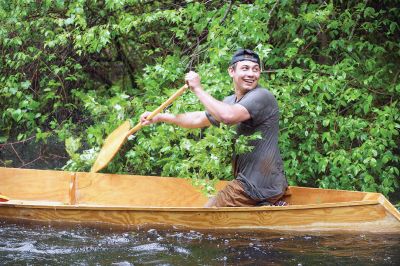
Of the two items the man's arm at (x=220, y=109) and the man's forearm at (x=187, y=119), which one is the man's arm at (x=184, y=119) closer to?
the man's forearm at (x=187, y=119)

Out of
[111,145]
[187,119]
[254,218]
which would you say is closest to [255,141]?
[254,218]

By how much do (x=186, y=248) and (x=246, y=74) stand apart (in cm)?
148

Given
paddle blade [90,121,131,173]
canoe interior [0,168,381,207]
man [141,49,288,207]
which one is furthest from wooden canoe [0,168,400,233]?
man [141,49,288,207]

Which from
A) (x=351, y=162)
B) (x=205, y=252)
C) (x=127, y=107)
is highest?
(x=127, y=107)

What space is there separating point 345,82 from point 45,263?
3581mm

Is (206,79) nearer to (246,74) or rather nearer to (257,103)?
(246,74)

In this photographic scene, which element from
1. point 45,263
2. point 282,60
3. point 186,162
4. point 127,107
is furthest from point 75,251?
point 282,60

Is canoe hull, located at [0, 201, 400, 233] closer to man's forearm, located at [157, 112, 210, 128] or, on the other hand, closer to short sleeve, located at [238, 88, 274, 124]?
short sleeve, located at [238, 88, 274, 124]

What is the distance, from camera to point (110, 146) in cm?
679

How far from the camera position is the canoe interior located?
677 cm

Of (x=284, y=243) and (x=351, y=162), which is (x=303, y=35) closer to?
(x=351, y=162)

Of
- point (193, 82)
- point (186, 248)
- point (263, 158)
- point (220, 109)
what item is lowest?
point (186, 248)

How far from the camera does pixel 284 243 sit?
5.48m

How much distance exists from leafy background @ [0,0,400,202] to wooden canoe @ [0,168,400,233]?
300 millimetres
